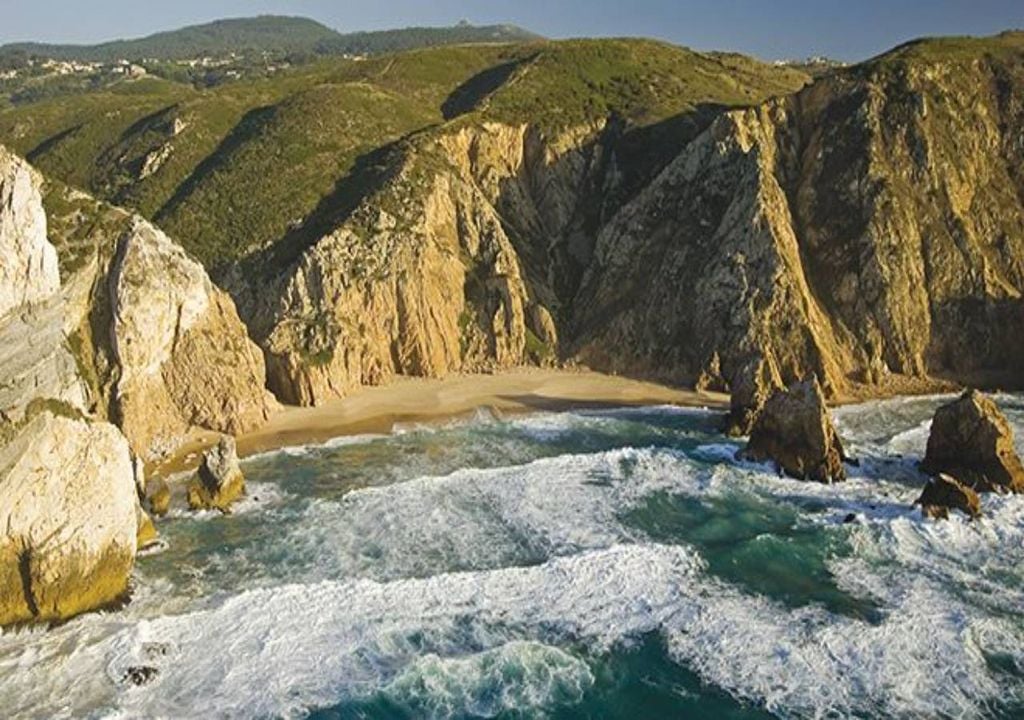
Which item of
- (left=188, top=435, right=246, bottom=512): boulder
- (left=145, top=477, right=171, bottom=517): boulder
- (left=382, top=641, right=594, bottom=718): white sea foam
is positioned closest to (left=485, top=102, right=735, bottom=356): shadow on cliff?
(left=188, top=435, right=246, bottom=512): boulder

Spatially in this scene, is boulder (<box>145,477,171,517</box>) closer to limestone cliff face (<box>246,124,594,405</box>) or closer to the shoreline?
the shoreline

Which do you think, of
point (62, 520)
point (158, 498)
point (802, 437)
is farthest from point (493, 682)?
point (802, 437)

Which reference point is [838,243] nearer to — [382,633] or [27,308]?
[382,633]

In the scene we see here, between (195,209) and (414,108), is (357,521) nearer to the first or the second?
(195,209)

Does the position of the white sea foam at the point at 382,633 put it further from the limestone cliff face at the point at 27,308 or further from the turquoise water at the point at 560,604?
the limestone cliff face at the point at 27,308

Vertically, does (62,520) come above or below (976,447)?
below
